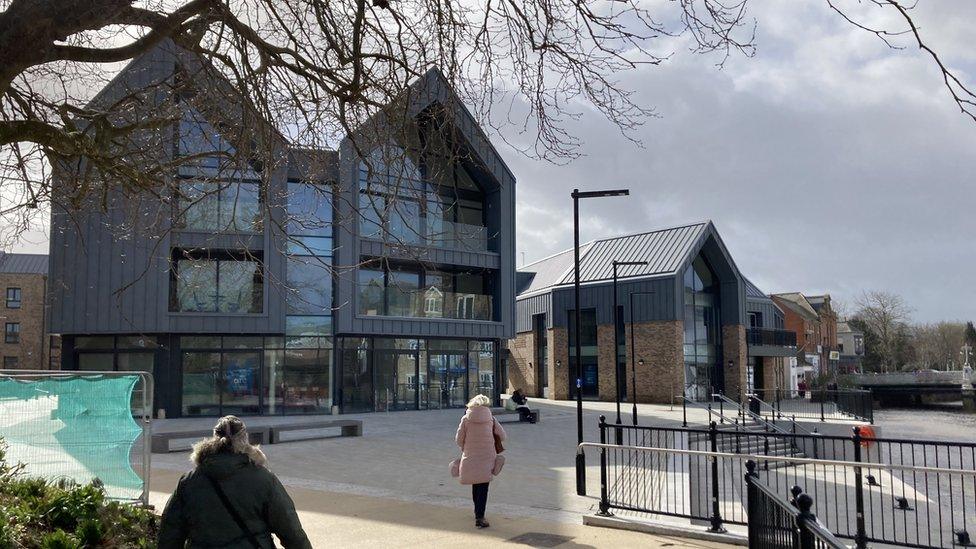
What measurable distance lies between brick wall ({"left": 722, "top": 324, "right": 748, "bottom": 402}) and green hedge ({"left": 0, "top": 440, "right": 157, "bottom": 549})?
40.8 metres

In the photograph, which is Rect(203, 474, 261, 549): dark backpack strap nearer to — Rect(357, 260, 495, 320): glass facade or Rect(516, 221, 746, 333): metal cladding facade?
Rect(357, 260, 495, 320): glass facade

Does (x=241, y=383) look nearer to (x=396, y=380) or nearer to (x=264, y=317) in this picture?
(x=264, y=317)

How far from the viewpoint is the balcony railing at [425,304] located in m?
30.7

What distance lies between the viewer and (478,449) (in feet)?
31.8

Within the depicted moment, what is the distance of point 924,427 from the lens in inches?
1743

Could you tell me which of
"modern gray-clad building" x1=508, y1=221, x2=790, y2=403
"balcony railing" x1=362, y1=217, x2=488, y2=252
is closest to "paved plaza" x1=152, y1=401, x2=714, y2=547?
"balcony railing" x1=362, y1=217, x2=488, y2=252

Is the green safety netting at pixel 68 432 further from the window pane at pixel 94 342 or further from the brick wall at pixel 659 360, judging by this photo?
the brick wall at pixel 659 360

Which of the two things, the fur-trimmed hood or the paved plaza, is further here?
the paved plaza

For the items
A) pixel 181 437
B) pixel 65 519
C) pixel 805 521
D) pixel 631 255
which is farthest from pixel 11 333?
pixel 805 521

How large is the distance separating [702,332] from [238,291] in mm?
26577

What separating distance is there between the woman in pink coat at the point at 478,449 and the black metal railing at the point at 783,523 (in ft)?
11.8

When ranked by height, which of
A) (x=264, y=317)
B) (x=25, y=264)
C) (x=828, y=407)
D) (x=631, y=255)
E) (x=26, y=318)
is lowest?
(x=828, y=407)

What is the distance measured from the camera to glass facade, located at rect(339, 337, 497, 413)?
30.7 metres

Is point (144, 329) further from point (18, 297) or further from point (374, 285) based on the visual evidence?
point (18, 297)
